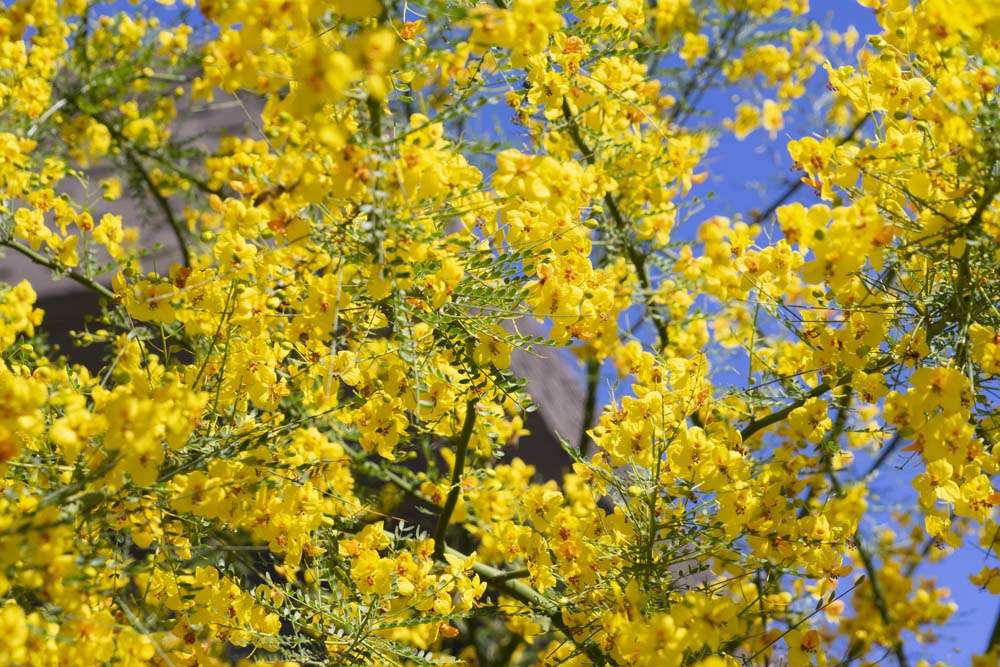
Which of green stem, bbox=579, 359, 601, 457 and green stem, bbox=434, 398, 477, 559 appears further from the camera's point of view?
green stem, bbox=579, 359, 601, 457

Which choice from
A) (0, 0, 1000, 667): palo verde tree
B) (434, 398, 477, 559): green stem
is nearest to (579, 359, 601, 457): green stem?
(0, 0, 1000, 667): palo verde tree

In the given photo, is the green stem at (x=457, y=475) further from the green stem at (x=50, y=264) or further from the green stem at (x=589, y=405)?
the green stem at (x=589, y=405)

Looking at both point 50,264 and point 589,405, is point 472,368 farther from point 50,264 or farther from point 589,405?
point 589,405

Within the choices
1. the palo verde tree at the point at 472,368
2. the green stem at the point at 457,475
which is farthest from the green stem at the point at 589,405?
the green stem at the point at 457,475

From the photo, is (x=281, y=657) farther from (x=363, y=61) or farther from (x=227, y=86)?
(x=363, y=61)

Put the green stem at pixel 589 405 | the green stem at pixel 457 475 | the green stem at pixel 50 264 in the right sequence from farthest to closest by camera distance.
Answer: the green stem at pixel 589 405, the green stem at pixel 50 264, the green stem at pixel 457 475

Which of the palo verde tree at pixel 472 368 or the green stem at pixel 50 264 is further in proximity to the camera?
the green stem at pixel 50 264

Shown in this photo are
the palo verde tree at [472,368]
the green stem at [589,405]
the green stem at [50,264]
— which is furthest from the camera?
the green stem at [589,405]

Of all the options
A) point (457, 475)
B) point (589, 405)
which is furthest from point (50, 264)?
point (589, 405)

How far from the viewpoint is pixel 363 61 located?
4.57 ft

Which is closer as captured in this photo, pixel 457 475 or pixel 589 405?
pixel 457 475

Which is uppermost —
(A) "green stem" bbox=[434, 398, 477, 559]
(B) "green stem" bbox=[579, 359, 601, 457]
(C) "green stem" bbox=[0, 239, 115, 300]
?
(B) "green stem" bbox=[579, 359, 601, 457]

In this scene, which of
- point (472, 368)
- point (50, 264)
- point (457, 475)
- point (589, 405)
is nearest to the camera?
point (472, 368)

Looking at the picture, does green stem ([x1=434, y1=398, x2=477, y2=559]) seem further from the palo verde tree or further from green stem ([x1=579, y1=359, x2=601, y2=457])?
green stem ([x1=579, y1=359, x2=601, y2=457])
